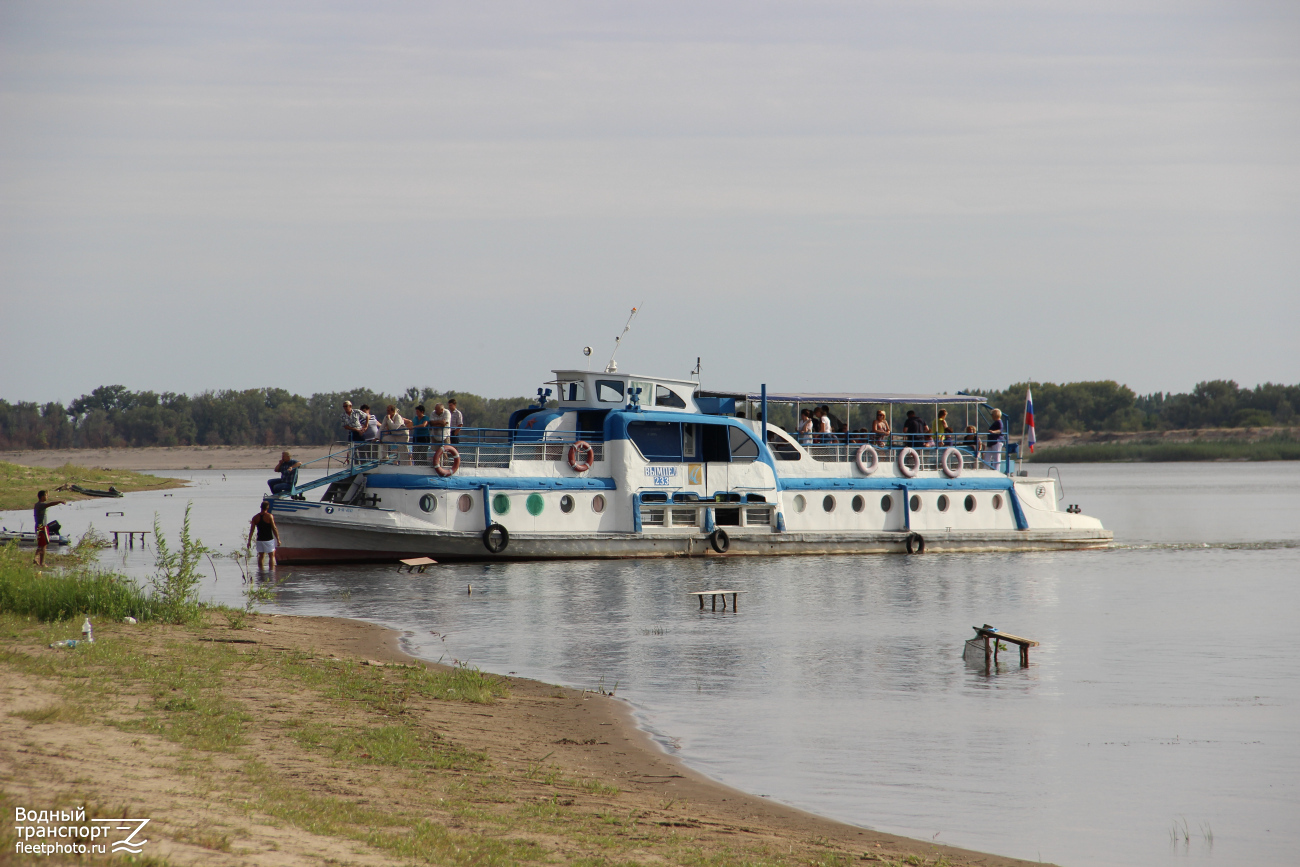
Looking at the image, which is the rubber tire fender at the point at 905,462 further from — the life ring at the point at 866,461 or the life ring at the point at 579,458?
the life ring at the point at 579,458

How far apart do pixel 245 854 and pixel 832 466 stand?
28.9 meters

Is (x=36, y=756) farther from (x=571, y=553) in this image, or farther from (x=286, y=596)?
(x=571, y=553)

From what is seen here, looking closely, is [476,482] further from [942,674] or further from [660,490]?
[942,674]

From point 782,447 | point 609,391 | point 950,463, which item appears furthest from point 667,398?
point 950,463

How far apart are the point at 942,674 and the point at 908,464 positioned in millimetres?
17720

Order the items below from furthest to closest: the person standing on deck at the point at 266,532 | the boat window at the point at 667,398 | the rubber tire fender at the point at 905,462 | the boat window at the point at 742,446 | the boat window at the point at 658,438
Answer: the rubber tire fender at the point at 905,462 → the boat window at the point at 667,398 → the boat window at the point at 742,446 → the boat window at the point at 658,438 → the person standing on deck at the point at 266,532

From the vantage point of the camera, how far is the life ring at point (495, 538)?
3069cm

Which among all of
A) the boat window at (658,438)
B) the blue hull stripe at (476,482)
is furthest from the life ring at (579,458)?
the boat window at (658,438)

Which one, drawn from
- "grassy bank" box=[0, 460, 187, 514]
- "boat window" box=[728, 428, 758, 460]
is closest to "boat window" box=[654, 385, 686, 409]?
"boat window" box=[728, 428, 758, 460]

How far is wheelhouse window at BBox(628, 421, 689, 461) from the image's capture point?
32.6 m

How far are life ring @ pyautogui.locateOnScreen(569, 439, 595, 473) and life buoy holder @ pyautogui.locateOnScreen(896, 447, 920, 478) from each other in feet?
32.7

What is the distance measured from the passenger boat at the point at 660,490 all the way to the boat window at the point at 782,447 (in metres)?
0.04

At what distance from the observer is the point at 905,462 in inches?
1389

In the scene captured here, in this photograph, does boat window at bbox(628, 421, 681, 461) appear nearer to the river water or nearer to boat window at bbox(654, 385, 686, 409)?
boat window at bbox(654, 385, 686, 409)
